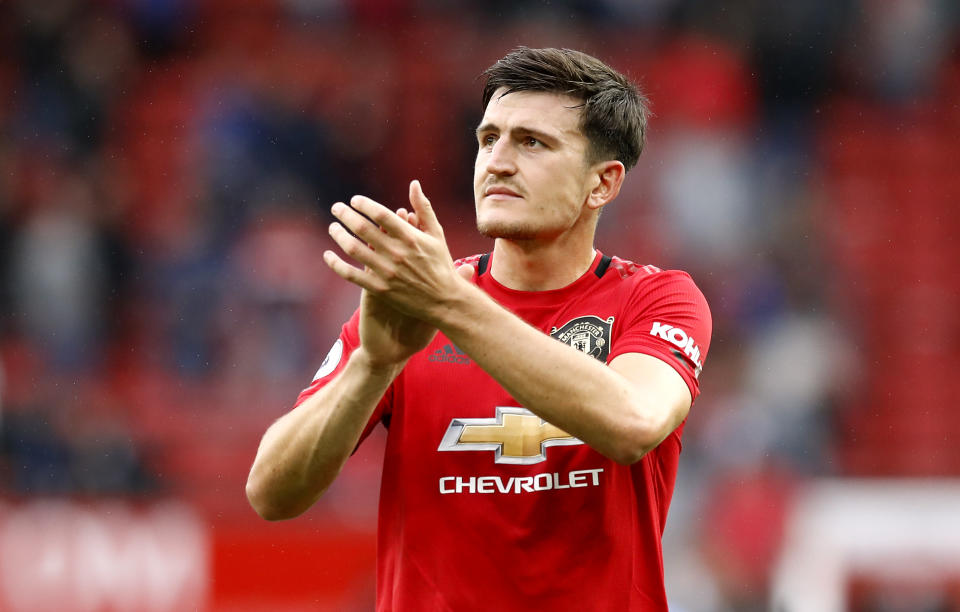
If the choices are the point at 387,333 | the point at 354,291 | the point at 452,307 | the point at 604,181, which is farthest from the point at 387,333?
the point at 354,291

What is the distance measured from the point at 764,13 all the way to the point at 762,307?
3.59 metres

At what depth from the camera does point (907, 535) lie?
8633 mm

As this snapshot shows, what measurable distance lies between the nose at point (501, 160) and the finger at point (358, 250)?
817mm

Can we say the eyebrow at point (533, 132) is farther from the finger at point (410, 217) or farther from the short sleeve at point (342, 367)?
the finger at point (410, 217)

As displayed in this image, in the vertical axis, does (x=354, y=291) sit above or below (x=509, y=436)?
above

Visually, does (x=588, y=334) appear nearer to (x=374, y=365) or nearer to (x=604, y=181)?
(x=604, y=181)

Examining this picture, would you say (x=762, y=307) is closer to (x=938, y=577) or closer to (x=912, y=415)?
(x=912, y=415)

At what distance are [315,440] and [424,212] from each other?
69cm

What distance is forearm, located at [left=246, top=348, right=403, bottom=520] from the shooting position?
10.5 ft

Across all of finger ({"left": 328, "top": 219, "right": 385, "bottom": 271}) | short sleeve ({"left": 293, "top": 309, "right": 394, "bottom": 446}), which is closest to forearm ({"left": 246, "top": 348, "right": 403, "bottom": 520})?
short sleeve ({"left": 293, "top": 309, "right": 394, "bottom": 446})

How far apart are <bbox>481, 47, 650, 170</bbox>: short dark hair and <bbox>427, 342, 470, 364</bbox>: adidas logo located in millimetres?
730

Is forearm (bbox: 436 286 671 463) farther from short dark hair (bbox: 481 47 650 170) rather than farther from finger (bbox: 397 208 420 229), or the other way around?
short dark hair (bbox: 481 47 650 170)

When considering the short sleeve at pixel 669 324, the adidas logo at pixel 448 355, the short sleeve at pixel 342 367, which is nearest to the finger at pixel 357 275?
the short sleeve at pixel 342 367

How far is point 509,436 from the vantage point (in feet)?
11.6
